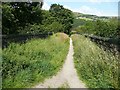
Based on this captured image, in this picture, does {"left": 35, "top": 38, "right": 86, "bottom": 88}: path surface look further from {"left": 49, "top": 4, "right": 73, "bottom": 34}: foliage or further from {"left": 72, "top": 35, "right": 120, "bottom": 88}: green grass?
{"left": 49, "top": 4, "right": 73, "bottom": 34}: foliage

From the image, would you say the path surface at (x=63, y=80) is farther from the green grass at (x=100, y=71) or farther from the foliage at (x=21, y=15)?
the foliage at (x=21, y=15)

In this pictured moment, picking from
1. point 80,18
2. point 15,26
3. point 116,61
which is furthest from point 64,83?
point 80,18

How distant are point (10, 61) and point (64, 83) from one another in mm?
2101

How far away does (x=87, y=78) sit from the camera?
1052 centimetres

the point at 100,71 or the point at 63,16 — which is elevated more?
the point at 63,16

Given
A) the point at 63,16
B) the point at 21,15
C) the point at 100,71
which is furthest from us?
the point at 63,16

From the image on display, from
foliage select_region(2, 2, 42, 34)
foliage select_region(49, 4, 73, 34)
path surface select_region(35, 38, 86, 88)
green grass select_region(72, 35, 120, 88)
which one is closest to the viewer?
green grass select_region(72, 35, 120, 88)

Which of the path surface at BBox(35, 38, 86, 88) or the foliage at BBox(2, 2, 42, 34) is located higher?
the foliage at BBox(2, 2, 42, 34)

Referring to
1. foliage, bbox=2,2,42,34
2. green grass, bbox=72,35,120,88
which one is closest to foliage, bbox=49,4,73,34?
foliage, bbox=2,2,42,34

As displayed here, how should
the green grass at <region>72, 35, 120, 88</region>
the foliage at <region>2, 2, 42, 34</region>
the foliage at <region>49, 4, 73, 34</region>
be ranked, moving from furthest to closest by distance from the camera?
1. the foliage at <region>49, 4, 73, 34</region>
2. the foliage at <region>2, 2, 42, 34</region>
3. the green grass at <region>72, 35, 120, 88</region>

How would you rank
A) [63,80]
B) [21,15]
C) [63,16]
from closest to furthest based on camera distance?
1. [63,80]
2. [21,15]
3. [63,16]

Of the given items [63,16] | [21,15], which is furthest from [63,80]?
[63,16]

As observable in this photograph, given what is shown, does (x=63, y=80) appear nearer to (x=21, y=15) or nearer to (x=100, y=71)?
(x=100, y=71)

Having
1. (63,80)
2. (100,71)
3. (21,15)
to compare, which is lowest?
(63,80)
